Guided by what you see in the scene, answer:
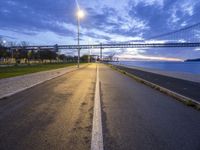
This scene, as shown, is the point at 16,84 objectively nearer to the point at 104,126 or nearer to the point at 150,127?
the point at 104,126

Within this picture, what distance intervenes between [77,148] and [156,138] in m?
1.65

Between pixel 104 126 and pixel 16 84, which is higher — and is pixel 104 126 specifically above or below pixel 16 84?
above

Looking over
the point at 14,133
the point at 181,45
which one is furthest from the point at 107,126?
the point at 181,45

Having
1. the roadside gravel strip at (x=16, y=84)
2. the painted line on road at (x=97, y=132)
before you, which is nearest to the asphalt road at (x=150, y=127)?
the painted line on road at (x=97, y=132)

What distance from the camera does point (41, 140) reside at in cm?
514

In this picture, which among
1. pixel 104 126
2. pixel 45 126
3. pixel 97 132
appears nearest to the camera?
pixel 97 132

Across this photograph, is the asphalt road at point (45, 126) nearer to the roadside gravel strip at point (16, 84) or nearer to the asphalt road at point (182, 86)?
the roadside gravel strip at point (16, 84)

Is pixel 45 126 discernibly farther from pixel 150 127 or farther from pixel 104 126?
pixel 150 127

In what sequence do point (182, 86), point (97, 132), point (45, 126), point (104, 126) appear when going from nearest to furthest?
point (97, 132), point (45, 126), point (104, 126), point (182, 86)

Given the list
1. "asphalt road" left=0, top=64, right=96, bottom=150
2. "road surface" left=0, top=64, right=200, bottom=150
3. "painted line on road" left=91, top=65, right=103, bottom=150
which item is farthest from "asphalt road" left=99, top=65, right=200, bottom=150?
"asphalt road" left=0, top=64, right=96, bottom=150

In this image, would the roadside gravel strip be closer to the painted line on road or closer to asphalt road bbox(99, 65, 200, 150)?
the painted line on road

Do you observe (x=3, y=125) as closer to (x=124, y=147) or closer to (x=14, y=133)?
(x=14, y=133)

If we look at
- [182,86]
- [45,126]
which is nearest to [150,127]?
[45,126]

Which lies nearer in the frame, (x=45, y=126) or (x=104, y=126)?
(x=45, y=126)
